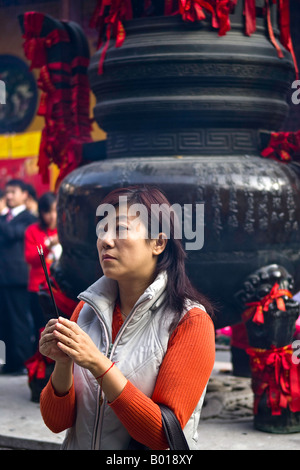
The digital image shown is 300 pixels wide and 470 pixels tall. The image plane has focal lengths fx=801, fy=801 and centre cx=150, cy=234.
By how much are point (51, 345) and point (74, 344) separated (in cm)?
10

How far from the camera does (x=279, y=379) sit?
438 cm

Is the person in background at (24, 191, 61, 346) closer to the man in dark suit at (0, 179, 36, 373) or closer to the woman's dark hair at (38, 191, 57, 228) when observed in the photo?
the woman's dark hair at (38, 191, 57, 228)

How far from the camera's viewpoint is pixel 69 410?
2.23m

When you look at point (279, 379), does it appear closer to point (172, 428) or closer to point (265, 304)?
point (265, 304)

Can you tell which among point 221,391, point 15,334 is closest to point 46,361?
point 221,391

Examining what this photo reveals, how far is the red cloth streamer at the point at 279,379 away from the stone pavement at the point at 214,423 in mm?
175

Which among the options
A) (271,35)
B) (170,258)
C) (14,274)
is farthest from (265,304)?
(14,274)

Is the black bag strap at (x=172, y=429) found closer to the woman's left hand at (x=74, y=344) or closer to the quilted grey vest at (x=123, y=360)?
the quilted grey vest at (x=123, y=360)

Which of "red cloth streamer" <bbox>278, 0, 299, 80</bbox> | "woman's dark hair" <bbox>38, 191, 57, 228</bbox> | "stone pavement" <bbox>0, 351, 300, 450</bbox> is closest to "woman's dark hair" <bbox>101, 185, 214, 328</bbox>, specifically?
"stone pavement" <bbox>0, 351, 300, 450</bbox>

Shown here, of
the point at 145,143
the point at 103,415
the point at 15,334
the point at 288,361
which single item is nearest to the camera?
the point at 103,415

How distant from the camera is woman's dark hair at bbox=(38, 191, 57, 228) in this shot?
6008 millimetres

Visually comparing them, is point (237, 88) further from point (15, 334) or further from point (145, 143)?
point (15, 334)

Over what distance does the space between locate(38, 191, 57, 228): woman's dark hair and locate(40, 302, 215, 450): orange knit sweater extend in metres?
3.86

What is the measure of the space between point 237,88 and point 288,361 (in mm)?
1598
